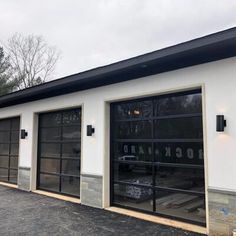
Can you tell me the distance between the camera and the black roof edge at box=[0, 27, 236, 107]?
4377mm

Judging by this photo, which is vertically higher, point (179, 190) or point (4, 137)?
point (4, 137)

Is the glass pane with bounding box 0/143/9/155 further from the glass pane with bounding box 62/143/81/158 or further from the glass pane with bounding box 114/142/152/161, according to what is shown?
the glass pane with bounding box 114/142/152/161

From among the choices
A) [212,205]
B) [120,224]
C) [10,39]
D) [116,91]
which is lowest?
[120,224]

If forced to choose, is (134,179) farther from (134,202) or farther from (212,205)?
(212,205)

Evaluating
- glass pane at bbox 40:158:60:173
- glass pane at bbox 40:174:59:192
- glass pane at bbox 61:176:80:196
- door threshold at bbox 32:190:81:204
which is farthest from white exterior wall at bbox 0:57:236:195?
glass pane at bbox 40:174:59:192

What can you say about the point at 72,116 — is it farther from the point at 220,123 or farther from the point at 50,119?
the point at 220,123

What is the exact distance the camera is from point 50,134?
8.64m

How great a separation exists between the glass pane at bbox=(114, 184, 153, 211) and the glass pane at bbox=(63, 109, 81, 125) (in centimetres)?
229

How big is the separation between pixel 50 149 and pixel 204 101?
18.0ft

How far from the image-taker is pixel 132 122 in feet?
20.8

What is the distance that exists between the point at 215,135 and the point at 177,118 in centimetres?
100

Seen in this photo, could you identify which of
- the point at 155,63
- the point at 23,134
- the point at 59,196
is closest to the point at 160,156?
the point at 155,63

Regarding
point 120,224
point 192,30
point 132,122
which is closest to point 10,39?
point 192,30

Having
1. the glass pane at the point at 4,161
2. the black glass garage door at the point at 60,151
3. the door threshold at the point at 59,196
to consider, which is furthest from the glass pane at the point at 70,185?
the glass pane at the point at 4,161
